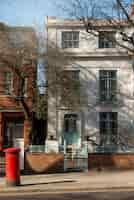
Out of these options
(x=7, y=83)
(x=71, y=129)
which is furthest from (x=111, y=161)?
(x=7, y=83)

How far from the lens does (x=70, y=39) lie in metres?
29.9

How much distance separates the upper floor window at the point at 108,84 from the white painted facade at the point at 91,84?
29 cm

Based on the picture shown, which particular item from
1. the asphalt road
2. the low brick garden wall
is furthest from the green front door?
the asphalt road

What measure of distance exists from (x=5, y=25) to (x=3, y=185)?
13.3m

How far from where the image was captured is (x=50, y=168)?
20.8 m

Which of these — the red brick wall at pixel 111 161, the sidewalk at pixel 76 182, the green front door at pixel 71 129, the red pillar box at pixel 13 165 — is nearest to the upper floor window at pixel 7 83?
the green front door at pixel 71 129

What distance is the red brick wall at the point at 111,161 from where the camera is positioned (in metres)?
20.5

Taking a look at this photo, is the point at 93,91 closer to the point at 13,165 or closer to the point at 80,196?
the point at 13,165

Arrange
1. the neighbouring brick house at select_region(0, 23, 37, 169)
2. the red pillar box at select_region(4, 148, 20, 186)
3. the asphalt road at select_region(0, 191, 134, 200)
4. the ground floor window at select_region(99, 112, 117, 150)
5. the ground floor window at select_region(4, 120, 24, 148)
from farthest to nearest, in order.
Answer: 1. the ground floor window at select_region(4, 120, 24, 148)
2. the ground floor window at select_region(99, 112, 117, 150)
3. the neighbouring brick house at select_region(0, 23, 37, 169)
4. the red pillar box at select_region(4, 148, 20, 186)
5. the asphalt road at select_region(0, 191, 134, 200)

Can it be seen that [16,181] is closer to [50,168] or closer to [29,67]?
[50,168]

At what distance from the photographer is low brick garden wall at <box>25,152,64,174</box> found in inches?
816

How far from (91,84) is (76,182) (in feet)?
46.6

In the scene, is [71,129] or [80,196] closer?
[80,196]

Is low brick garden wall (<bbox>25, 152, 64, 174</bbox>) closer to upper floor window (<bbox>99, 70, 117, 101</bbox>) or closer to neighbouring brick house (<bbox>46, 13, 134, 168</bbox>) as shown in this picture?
neighbouring brick house (<bbox>46, 13, 134, 168</bbox>)
